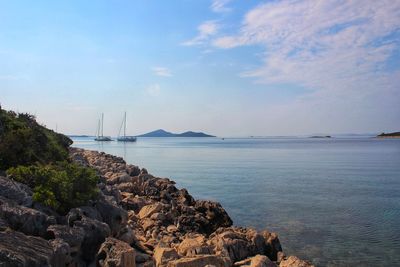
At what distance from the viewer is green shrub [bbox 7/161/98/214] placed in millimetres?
12489

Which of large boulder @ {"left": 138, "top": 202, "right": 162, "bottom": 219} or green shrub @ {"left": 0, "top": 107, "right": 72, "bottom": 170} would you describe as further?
large boulder @ {"left": 138, "top": 202, "right": 162, "bottom": 219}

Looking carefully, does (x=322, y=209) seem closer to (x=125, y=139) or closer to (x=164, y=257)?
(x=164, y=257)

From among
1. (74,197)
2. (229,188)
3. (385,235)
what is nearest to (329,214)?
(385,235)

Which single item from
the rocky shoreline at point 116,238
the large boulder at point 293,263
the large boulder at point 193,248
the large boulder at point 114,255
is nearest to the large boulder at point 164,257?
the rocky shoreline at point 116,238

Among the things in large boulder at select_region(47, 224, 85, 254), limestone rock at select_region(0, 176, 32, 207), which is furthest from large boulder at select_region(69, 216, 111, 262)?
limestone rock at select_region(0, 176, 32, 207)

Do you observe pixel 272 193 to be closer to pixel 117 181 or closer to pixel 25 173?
pixel 117 181

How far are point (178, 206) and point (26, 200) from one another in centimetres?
1187

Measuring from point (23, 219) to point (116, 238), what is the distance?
4319 millimetres

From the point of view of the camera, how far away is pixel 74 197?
1397 cm

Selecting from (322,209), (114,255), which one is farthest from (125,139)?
(114,255)

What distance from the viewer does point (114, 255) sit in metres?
10.2

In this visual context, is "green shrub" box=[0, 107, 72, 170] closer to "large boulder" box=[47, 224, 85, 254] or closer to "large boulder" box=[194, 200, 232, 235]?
"large boulder" box=[47, 224, 85, 254]

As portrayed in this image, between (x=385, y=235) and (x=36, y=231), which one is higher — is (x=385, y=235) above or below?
below

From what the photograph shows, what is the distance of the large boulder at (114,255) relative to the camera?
10022mm
